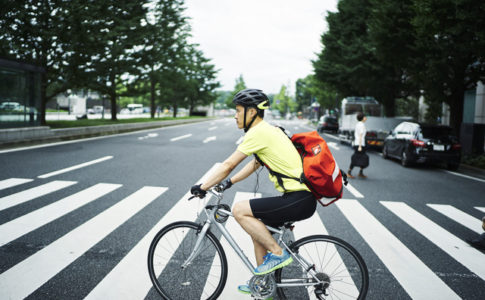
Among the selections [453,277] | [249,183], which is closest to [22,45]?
[249,183]

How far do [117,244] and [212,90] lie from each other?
72539mm

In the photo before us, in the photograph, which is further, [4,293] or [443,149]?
[443,149]

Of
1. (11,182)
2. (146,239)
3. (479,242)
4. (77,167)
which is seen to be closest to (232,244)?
(146,239)

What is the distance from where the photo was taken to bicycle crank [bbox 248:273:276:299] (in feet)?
9.81

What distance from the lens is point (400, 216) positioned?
617 centimetres

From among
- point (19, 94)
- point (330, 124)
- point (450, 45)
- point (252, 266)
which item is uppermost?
point (450, 45)

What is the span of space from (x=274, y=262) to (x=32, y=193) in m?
5.72

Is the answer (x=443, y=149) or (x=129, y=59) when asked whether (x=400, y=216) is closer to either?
(x=443, y=149)

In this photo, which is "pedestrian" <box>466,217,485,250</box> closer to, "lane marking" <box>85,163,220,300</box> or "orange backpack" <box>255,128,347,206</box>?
"orange backpack" <box>255,128,347,206</box>

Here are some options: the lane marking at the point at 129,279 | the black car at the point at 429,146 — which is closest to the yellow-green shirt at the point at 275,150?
the lane marking at the point at 129,279

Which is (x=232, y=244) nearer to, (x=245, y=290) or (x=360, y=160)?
(x=245, y=290)

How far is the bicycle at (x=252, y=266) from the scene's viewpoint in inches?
114

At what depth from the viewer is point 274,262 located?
286 cm

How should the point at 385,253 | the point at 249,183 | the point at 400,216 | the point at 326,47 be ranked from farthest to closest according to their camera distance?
the point at 326,47
the point at 249,183
the point at 400,216
the point at 385,253
